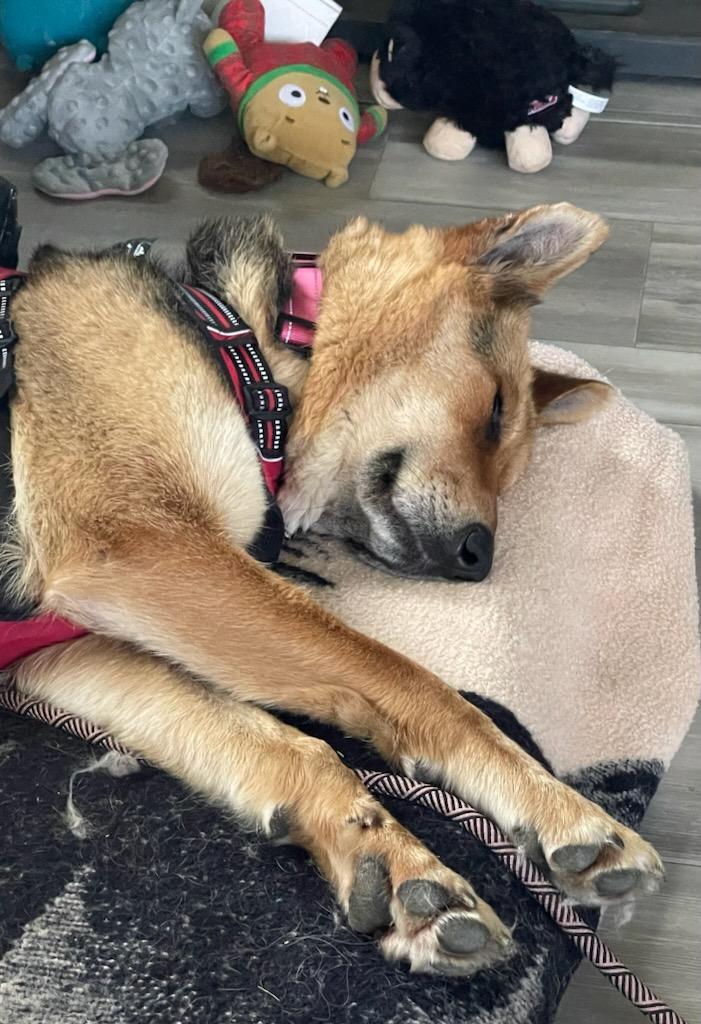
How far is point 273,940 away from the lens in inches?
71.1

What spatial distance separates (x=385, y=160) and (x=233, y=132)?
567 millimetres

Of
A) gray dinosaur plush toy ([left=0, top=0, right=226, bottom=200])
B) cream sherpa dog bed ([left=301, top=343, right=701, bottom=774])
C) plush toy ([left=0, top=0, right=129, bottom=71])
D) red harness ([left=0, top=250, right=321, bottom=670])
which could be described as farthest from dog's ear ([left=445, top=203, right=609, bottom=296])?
plush toy ([left=0, top=0, right=129, bottom=71])

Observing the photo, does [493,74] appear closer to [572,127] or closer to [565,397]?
[572,127]

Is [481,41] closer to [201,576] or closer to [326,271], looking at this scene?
[326,271]

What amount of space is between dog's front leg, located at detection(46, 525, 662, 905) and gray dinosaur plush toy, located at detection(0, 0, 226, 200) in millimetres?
2436

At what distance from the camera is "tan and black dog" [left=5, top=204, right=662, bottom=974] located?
189 centimetres

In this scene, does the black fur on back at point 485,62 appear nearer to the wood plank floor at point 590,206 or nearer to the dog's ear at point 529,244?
the wood plank floor at point 590,206

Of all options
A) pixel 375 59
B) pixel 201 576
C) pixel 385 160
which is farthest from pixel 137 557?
pixel 375 59

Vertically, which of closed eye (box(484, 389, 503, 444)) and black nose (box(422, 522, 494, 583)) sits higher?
closed eye (box(484, 389, 503, 444))

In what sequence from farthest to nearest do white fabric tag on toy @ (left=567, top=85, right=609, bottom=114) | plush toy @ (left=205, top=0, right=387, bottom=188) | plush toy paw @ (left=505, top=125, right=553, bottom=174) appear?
1. white fabric tag on toy @ (left=567, top=85, right=609, bottom=114)
2. plush toy paw @ (left=505, top=125, right=553, bottom=174)
3. plush toy @ (left=205, top=0, right=387, bottom=188)

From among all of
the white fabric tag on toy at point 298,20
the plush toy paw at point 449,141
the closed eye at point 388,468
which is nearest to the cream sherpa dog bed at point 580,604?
the closed eye at point 388,468

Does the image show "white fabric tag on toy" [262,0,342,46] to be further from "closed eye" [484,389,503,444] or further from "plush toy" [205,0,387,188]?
"closed eye" [484,389,503,444]

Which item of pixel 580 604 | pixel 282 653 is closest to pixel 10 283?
pixel 282 653

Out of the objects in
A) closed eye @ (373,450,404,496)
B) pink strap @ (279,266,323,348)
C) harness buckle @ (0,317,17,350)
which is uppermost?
harness buckle @ (0,317,17,350)
